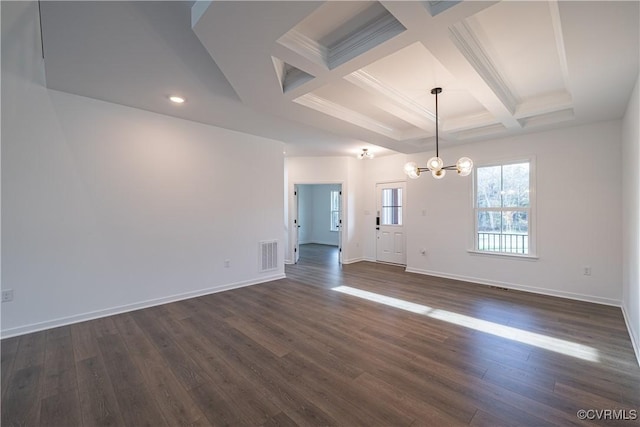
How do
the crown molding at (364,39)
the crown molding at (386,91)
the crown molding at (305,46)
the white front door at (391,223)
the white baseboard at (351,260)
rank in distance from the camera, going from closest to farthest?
the crown molding at (364,39)
the crown molding at (305,46)
the crown molding at (386,91)
the white front door at (391,223)
the white baseboard at (351,260)

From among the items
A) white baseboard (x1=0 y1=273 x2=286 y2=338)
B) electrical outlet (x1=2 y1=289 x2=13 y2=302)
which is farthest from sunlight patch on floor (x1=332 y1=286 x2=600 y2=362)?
electrical outlet (x1=2 y1=289 x2=13 y2=302)

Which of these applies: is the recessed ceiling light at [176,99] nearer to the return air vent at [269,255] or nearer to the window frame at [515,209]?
the return air vent at [269,255]

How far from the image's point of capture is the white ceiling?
6.08 feet

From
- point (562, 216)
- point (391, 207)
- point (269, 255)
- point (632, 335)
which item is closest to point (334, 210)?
point (391, 207)

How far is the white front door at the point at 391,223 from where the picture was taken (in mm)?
6867

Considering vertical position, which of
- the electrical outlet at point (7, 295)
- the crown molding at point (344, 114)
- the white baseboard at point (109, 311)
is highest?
the crown molding at point (344, 114)

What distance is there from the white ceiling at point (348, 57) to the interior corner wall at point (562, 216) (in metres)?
0.46

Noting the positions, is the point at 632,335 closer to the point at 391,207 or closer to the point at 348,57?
the point at 348,57

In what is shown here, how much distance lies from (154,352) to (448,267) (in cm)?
512

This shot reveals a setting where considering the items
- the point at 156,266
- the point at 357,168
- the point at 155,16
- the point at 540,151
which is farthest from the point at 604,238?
the point at 156,266

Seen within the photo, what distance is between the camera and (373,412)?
184cm

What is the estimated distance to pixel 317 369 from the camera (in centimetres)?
234

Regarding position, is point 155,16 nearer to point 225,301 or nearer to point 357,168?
point 225,301

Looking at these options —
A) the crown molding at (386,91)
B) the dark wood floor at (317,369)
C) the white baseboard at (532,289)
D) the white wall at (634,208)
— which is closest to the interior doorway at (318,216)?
the white baseboard at (532,289)
